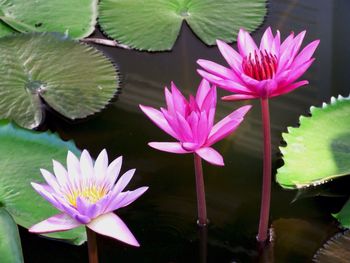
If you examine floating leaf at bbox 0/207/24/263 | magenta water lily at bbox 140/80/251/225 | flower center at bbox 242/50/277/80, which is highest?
flower center at bbox 242/50/277/80

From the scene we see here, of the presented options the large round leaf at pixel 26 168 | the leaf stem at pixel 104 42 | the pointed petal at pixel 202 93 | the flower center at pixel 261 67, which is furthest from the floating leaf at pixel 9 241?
the leaf stem at pixel 104 42

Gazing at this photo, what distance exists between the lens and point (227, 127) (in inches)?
47.1

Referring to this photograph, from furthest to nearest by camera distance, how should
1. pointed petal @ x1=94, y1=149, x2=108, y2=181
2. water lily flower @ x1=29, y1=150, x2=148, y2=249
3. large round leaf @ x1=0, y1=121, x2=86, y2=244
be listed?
large round leaf @ x1=0, y1=121, x2=86, y2=244
pointed petal @ x1=94, y1=149, x2=108, y2=181
water lily flower @ x1=29, y1=150, x2=148, y2=249

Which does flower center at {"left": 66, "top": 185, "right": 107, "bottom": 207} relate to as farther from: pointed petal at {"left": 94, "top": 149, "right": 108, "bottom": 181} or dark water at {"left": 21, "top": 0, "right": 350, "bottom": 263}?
dark water at {"left": 21, "top": 0, "right": 350, "bottom": 263}

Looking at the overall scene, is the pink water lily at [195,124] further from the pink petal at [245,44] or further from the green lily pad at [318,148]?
the green lily pad at [318,148]

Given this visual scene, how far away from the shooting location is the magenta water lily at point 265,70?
1.17 m

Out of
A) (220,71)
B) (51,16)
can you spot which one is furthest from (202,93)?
(51,16)

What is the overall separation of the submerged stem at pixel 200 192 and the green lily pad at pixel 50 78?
0.52 meters

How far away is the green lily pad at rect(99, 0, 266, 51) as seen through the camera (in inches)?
80.3

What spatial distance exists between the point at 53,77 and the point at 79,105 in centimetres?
13

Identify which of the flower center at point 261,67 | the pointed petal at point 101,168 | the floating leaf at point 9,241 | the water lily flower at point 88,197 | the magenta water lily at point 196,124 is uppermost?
the flower center at point 261,67

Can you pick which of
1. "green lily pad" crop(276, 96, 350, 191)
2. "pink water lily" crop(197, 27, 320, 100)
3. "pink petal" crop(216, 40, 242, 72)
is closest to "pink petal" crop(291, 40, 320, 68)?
"pink water lily" crop(197, 27, 320, 100)

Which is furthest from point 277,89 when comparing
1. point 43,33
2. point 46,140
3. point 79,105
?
point 43,33

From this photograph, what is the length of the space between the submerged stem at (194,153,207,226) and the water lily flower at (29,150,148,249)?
214 mm
